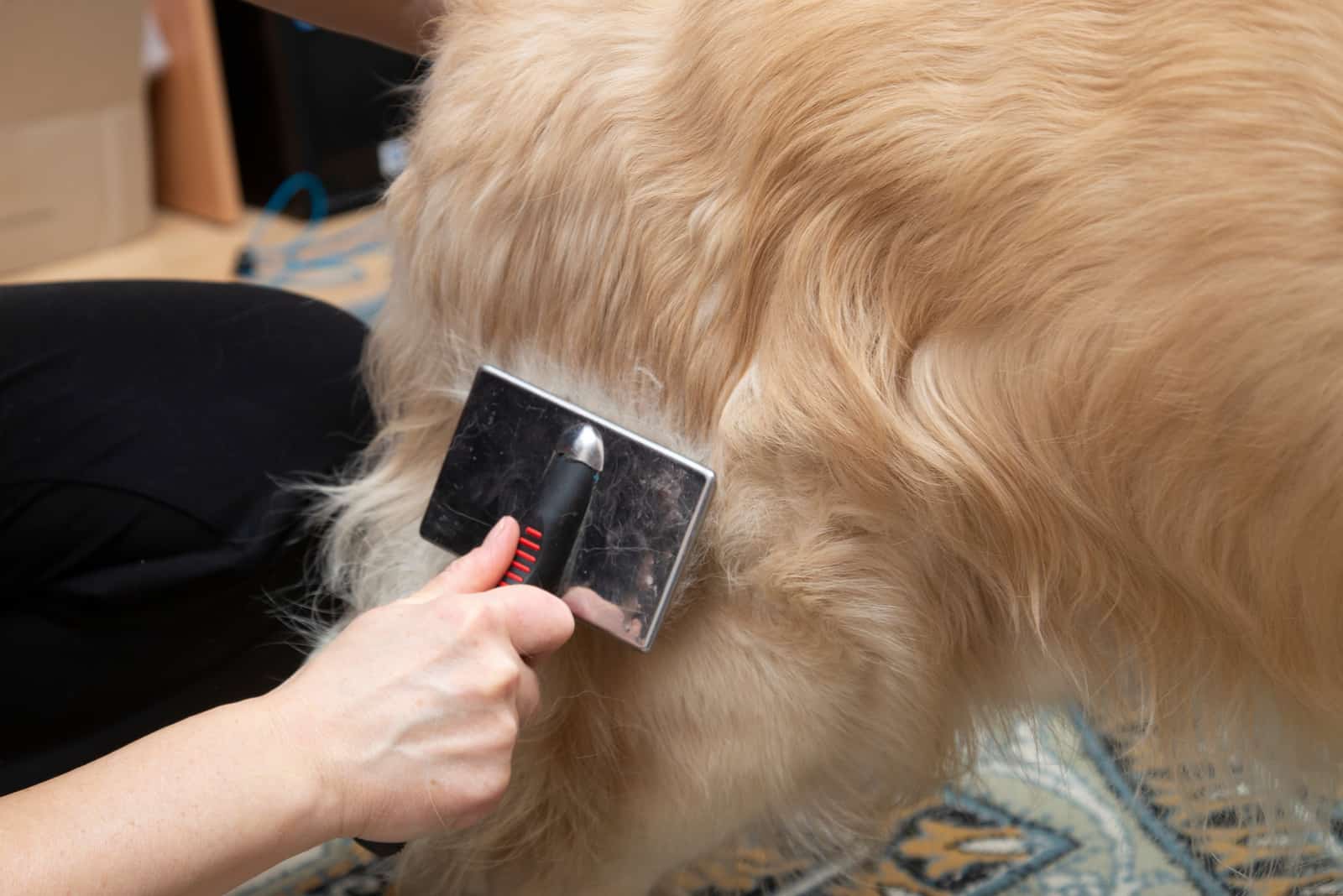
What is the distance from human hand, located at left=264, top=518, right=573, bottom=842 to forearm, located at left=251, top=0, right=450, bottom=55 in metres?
0.54

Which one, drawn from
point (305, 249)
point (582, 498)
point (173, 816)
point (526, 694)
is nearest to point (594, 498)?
point (582, 498)

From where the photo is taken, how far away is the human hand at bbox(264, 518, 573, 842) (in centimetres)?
60

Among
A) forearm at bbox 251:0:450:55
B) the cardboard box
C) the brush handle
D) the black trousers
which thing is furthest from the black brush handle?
the cardboard box

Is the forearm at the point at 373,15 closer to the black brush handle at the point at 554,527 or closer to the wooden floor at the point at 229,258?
the black brush handle at the point at 554,527

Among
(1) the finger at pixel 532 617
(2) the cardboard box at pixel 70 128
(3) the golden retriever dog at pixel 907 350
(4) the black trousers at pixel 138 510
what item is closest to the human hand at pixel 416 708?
(1) the finger at pixel 532 617

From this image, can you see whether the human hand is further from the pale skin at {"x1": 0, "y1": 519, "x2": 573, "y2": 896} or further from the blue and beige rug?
the blue and beige rug

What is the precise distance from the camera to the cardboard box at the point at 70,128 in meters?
2.04

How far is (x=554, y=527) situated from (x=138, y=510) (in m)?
0.39

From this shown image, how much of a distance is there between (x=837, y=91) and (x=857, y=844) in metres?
0.58

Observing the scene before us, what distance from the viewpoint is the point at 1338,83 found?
1.85 ft

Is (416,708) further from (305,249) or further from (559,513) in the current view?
(305,249)

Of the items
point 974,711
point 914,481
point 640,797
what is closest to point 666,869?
point 640,797

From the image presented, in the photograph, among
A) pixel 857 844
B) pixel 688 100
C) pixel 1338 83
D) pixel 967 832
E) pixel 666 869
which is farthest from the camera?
pixel 967 832

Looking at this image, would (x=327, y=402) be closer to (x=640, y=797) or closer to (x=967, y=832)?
(x=640, y=797)
